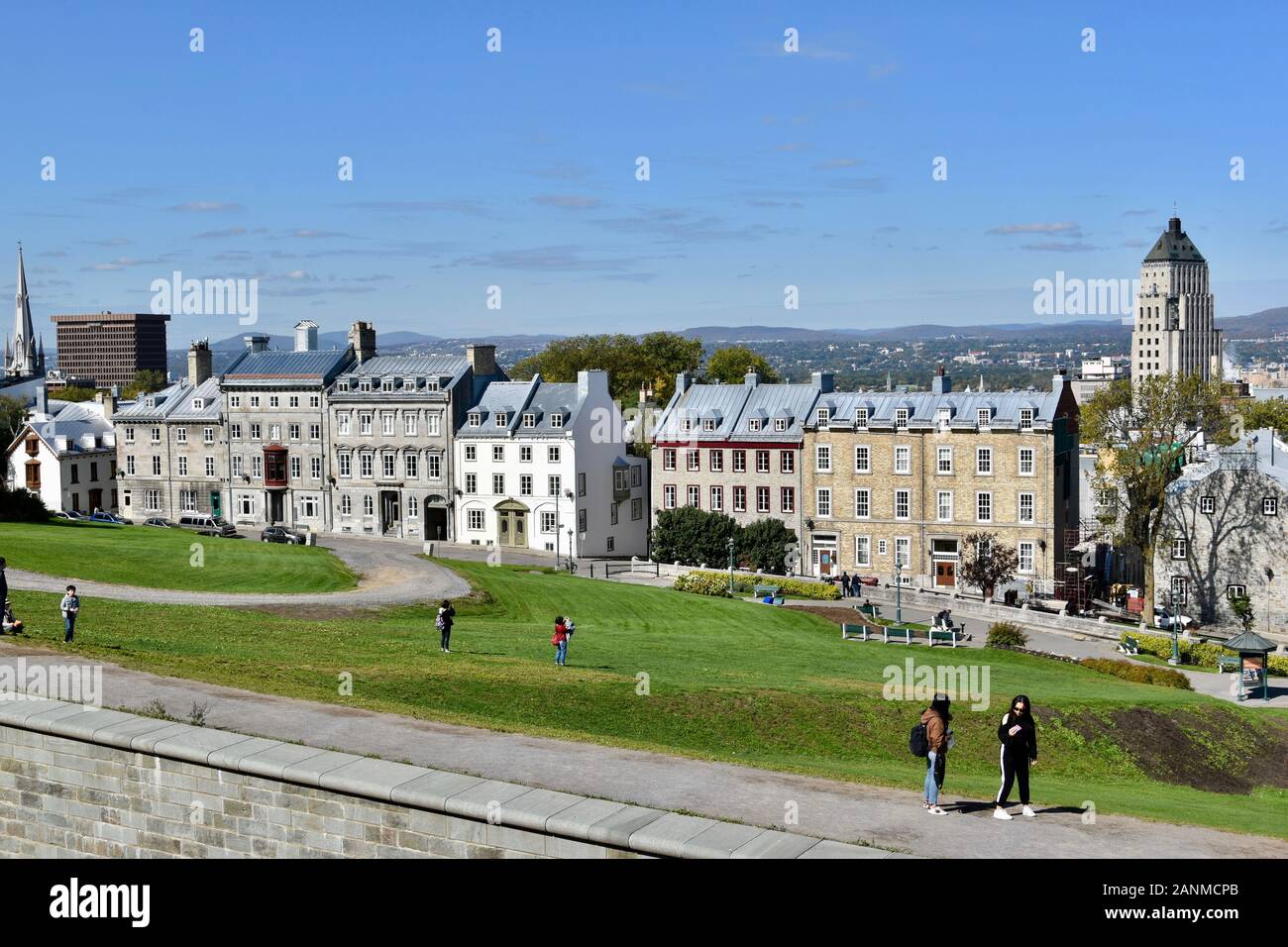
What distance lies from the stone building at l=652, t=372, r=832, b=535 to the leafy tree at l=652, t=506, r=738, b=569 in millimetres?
1646

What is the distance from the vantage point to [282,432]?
314ft

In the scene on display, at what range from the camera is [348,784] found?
17641 mm

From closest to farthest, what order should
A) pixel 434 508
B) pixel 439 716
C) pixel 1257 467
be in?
pixel 439 716
pixel 1257 467
pixel 434 508

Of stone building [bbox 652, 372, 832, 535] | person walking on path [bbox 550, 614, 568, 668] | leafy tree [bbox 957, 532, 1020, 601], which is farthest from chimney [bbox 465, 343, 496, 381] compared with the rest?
person walking on path [bbox 550, 614, 568, 668]

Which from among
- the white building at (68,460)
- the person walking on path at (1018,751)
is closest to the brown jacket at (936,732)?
the person walking on path at (1018,751)

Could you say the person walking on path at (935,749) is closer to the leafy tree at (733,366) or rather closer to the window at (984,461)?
the window at (984,461)

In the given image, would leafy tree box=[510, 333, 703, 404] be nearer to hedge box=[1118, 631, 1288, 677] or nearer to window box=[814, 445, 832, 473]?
window box=[814, 445, 832, 473]

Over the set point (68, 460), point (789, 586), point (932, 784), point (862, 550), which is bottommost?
point (789, 586)

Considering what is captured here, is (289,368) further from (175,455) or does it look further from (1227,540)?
(1227,540)

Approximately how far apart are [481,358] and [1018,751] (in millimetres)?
75932

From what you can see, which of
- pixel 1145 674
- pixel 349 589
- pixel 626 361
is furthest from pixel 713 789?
→ pixel 626 361
